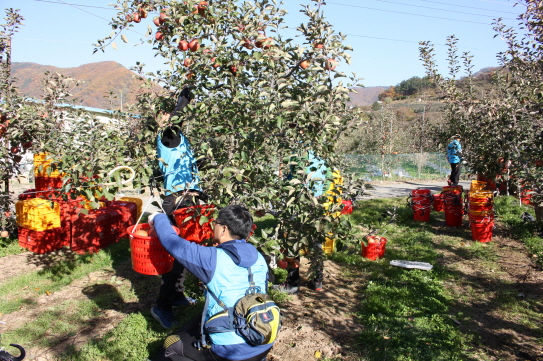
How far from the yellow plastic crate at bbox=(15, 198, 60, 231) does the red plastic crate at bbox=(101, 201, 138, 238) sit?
0.71 metres

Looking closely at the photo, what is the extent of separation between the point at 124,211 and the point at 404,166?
592 inches

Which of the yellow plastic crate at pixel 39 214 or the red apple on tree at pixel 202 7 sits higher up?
the red apple on tree at pixel 202 7

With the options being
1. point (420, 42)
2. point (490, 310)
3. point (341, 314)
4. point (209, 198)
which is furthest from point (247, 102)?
point (420, 42)

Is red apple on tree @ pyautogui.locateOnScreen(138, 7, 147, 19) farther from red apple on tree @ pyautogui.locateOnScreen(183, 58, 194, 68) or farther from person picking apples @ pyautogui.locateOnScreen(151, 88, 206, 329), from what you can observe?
person picking apples @ pyautogui.locateOnScreen(151, 88, 206, 329)

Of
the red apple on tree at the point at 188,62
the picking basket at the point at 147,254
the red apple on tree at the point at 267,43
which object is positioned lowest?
the picking basket at the point at 147,254

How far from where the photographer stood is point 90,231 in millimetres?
5523

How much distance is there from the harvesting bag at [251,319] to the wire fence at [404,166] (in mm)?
14927

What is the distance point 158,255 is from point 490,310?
11.1 feet

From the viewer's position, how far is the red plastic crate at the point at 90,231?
215 inches

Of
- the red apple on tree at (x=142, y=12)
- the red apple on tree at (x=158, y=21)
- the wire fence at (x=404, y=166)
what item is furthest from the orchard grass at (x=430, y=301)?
the wire fence at (x=404, y=166)

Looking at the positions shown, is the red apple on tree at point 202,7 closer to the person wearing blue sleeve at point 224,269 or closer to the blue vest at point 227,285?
the person wearing blue sleeve at point 224,269

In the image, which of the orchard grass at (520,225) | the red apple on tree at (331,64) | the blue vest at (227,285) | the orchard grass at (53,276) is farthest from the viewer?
the orchard grass at (520,225)

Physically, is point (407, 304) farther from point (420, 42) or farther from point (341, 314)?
point (420, 42)

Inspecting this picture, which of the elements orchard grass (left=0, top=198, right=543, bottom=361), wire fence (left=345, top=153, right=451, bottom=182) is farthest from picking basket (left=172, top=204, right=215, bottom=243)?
wire fence (left=345, top=153, right=451, bottom=182)
